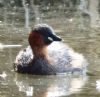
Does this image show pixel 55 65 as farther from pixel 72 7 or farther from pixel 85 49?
pixel 72 7

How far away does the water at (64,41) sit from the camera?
8.30 metres

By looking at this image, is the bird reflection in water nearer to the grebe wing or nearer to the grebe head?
the grebe wing

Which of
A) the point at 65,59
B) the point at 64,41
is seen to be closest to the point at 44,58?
the point at 65,59

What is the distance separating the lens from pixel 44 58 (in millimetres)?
10039

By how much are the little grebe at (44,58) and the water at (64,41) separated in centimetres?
19

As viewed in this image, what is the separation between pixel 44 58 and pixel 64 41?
113 inches

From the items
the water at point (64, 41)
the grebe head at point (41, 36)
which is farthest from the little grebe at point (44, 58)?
the water at point (64, 41)

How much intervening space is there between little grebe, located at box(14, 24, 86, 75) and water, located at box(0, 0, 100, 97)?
0.61 ft

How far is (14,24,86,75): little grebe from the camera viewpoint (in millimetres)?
9930

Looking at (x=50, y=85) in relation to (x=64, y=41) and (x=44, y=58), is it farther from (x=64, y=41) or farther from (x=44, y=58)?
(x=64, y=41)

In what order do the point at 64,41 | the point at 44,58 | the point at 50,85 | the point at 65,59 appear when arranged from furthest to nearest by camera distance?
1. the point at 64,41
2. the point at 65,59
3. the point at 44,58
4. the point at 50,85

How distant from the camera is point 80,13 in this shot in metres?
19.2

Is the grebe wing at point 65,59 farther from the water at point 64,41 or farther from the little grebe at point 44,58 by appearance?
the water at point 64,41

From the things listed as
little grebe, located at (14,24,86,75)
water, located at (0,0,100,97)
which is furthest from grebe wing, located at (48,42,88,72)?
water, located at (0,0,100,97)
